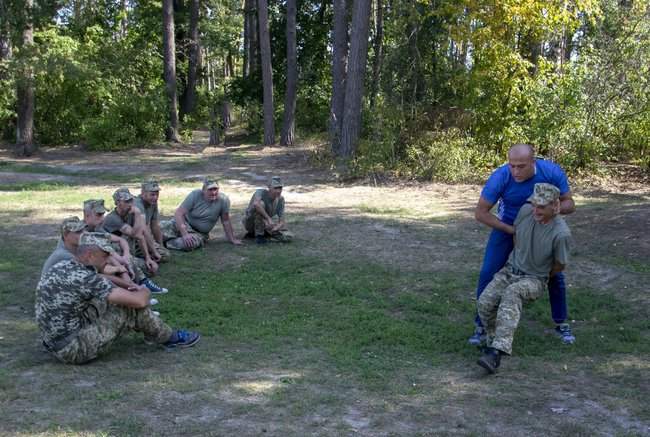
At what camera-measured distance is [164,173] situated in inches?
700

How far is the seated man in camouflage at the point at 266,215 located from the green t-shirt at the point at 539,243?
479 centimetres

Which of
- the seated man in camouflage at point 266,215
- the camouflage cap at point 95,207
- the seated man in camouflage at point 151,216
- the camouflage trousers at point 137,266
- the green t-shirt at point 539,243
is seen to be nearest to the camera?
the green t-shirt at point 539,243

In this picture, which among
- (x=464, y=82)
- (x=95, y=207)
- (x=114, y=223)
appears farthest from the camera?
(x=464, y=82)

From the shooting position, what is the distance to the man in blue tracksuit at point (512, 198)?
5.44 m

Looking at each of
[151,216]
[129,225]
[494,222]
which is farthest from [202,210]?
[494,222]

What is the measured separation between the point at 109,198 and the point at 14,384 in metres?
9.20

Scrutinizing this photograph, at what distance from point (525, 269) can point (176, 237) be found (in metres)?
5.34

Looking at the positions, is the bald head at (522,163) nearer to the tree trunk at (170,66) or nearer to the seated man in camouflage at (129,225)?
the seated man in camouflage at (129,225)

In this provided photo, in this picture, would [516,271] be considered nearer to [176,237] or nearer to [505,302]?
[505,302]

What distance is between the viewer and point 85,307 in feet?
16.7

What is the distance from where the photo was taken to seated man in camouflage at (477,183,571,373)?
199 inches

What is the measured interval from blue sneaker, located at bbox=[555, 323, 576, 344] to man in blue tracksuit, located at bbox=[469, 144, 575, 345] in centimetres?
2

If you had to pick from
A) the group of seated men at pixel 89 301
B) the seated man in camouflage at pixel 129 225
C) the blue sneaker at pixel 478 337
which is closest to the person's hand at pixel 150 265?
the seated man in camouflage at pixel 129 225

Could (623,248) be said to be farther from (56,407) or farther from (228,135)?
(228,135)
